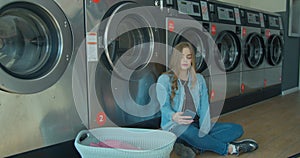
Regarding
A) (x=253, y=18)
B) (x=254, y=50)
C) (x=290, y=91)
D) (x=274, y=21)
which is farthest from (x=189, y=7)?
(x=290, y=91)

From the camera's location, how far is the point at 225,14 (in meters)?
2.68

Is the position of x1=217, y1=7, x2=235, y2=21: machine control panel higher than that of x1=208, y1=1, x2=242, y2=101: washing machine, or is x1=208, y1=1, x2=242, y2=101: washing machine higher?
x1=217, y1=7, x2=235, y2=21: machine control panel

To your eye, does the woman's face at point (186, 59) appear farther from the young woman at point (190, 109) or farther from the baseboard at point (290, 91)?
the baseboard at point (290, 91)

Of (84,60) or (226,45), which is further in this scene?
(226,45)

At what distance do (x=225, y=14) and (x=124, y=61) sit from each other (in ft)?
4.91

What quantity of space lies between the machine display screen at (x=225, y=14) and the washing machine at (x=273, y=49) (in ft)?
2.90

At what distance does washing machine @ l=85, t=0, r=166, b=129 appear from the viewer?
1538mm

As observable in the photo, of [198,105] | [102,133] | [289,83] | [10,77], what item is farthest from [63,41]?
[289,83]

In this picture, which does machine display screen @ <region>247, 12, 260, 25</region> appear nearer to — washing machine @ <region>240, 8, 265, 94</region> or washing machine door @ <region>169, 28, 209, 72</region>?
washing machine @ <region>240, 8, 265, 94</region>

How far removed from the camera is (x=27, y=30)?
1.28 meters

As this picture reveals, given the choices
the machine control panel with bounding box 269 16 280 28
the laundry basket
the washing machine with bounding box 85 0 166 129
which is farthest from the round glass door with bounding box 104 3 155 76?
the machine control panel with bounding box 269 16 280 28

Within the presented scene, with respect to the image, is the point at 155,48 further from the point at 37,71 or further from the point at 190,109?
the point at 37,71

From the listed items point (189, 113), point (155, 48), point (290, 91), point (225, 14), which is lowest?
point (290, 91)

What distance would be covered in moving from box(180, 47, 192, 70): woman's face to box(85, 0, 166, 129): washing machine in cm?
27
